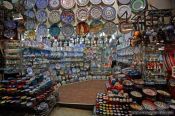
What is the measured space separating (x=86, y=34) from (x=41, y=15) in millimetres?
1581

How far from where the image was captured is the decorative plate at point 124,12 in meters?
6.64

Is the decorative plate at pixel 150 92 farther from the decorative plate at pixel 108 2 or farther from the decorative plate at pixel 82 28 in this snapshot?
the decorative plate at pixel 108 2

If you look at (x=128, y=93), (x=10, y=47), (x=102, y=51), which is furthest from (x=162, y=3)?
(x=102, y=51)

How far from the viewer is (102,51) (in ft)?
44.9

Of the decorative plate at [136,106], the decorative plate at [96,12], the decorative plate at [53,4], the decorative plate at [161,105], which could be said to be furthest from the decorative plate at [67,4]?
the decorative plate at [161,105]

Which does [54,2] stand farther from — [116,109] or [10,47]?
[116,109]

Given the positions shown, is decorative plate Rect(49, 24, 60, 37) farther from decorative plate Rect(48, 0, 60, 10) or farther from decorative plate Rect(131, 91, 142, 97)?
decorative plate Rect(131, 91, 142, 97)

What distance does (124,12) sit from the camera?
668 centimetres

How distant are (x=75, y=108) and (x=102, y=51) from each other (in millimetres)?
8002

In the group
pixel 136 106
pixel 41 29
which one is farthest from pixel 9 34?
pixel 136 106

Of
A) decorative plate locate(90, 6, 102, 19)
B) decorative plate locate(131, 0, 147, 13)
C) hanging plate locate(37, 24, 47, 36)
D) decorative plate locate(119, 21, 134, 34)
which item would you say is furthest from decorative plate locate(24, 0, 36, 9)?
decorative plate locate(131, 0, 147, 13)

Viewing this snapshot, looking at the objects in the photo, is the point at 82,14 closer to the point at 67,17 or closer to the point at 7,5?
the point at 67,17

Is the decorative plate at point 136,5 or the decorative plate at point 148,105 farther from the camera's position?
the decorative plate at point 136,5

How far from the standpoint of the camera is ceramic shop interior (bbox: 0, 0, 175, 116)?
443cm
